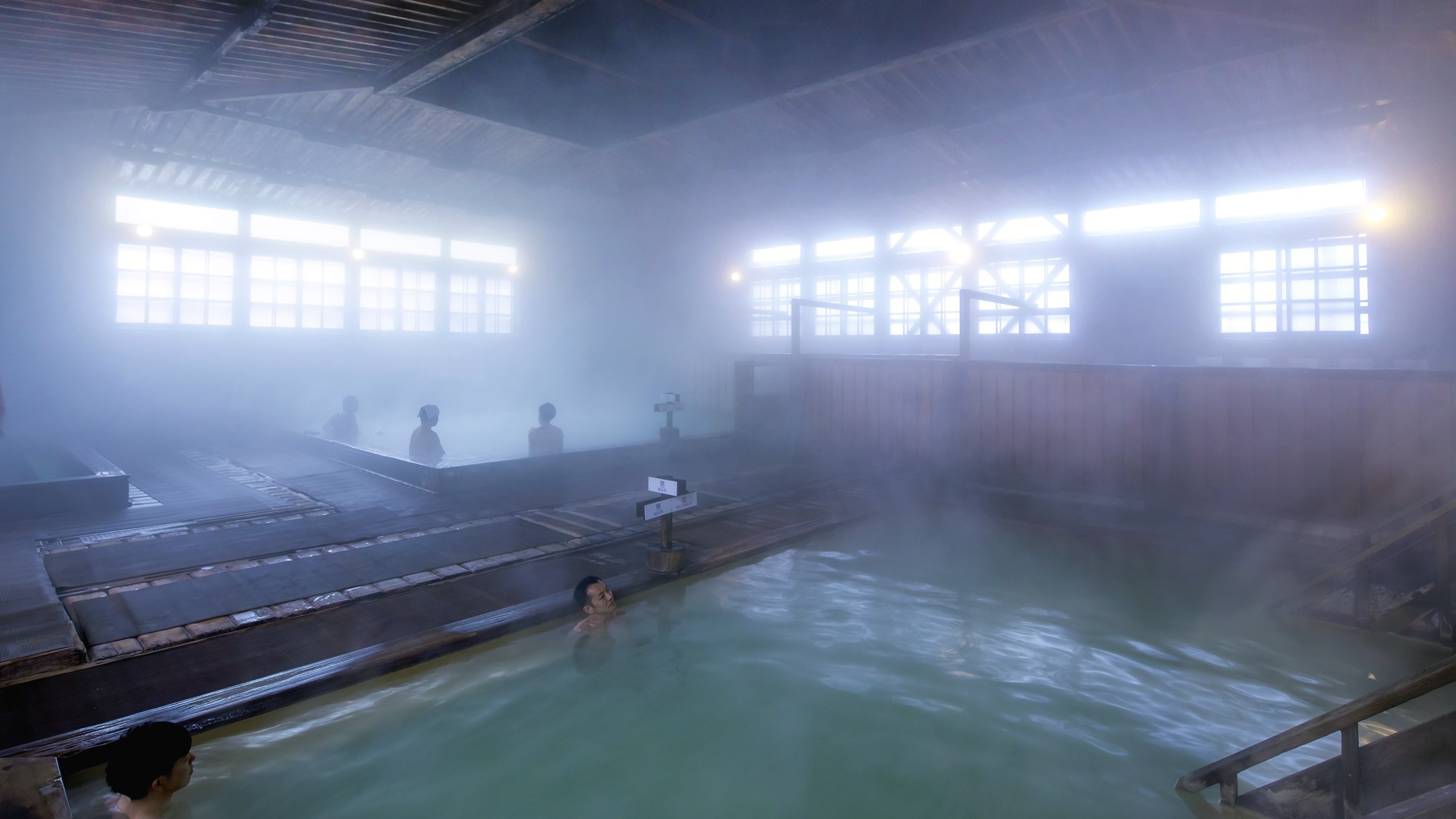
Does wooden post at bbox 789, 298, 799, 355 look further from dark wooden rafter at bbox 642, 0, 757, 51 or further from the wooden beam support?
the wooden beam support

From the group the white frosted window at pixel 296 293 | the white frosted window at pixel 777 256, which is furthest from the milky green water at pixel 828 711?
the white frosted window at pixel 296 293

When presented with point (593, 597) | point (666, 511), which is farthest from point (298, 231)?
point (593, 597)

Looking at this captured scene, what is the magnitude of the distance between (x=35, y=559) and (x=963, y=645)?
5.45m

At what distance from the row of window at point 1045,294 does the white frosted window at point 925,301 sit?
13 millimetres

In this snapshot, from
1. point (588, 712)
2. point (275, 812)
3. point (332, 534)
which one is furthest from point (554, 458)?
point (275, 812)

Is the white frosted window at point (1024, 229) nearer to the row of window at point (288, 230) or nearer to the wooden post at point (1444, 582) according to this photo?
the wooden post at point (1444, 582)

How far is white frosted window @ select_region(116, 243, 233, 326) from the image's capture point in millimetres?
10508

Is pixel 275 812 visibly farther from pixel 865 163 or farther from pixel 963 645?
pixel 865 163

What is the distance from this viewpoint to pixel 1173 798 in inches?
93.0

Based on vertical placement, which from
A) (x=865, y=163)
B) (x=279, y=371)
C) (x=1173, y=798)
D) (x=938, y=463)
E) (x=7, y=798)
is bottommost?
(x=1173, y=798)

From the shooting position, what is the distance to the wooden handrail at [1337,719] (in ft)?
5.31

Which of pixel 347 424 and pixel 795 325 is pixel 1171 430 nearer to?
pixel 795 325

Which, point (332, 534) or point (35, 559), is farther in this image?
point (332, 534)

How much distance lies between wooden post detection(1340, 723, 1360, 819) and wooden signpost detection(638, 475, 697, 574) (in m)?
2.85
